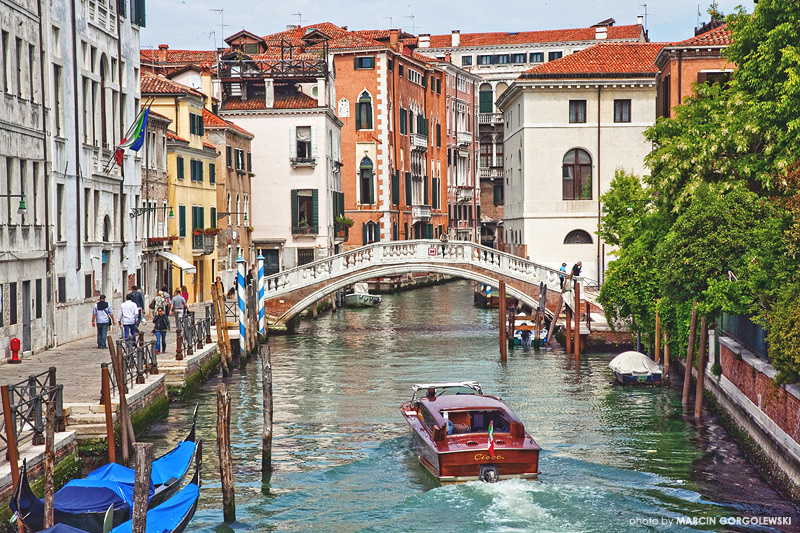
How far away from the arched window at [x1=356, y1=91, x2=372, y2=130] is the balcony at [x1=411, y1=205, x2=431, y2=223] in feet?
20.0

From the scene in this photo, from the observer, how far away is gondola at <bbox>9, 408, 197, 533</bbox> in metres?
10.8

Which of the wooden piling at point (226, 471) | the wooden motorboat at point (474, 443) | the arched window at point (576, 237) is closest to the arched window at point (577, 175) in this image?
the arched window at point (576, 237)

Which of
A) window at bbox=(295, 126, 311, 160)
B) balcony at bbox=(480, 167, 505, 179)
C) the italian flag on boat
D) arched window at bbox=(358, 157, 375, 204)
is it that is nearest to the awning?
the italian flag on boat

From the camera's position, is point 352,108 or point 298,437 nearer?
point 298,437

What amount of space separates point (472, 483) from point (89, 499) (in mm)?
4911

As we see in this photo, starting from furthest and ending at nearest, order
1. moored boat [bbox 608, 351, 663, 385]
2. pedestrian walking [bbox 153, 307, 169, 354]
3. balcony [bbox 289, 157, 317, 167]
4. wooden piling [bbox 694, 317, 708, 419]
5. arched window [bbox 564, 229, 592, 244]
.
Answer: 1. balcony [bbox 289, 157, 317, 167]
2. arched window [bbox 564, 229, 592, 244]
3. moored boat [bbox 608, 351, 663, 385]
4. pedestrian walking [bbox 153, 307, 169, 354]
5. wooden piling [bbox 694, 317, 708, 419]

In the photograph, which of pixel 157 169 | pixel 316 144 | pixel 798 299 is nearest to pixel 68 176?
pixel 157 169

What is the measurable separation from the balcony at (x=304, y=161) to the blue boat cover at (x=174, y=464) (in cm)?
2871

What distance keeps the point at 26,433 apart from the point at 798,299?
28.9ft

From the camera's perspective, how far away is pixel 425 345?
98.8ft

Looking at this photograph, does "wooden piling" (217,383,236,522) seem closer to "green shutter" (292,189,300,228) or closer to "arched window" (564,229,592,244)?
"arched window" (564,229,592,244)

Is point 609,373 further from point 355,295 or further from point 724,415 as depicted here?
point 355,295

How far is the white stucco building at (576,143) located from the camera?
1437 inches

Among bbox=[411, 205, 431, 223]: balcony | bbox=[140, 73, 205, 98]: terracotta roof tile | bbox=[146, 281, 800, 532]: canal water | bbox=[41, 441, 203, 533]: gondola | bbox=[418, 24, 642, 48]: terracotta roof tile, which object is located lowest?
bbox=[146, 281, 800, 532]: canal water
